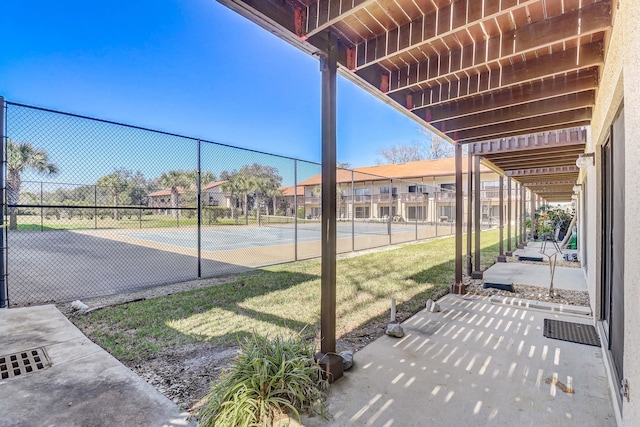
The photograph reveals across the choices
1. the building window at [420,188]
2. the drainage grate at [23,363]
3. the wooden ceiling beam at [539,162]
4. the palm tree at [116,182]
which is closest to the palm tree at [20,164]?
the palm tree at [116,182]

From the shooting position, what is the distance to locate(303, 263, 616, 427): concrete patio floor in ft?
6.55

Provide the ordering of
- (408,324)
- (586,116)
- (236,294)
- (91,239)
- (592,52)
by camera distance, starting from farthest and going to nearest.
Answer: (91,239), (236,294), (586,116), (408,324), (592,52)

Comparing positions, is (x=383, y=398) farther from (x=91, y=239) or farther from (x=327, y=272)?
(x=91, y=239)

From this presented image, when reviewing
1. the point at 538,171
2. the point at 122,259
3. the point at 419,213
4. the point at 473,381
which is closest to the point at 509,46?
the point at 473,381

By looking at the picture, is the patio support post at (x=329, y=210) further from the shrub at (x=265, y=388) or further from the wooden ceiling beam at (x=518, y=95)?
the wooden ceiling beam at (x=518, y=95)

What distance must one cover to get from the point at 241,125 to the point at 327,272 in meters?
27.7

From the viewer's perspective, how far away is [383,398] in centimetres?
219

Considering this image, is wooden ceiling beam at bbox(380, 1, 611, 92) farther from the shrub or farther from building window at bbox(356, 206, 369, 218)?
building window at bbox(356, 206, 369, 218)

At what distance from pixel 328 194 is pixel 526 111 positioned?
3131 millimetres

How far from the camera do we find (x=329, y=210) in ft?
8.11

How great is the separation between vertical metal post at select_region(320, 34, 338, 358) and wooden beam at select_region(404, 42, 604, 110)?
1738 mm

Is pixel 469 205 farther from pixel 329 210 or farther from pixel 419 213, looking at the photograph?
pixel 419 213

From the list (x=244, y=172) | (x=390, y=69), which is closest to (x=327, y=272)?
(x=390, y=69)

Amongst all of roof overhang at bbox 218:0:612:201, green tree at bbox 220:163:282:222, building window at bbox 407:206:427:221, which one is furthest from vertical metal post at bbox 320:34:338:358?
building window at bbox 407:206:427:221
